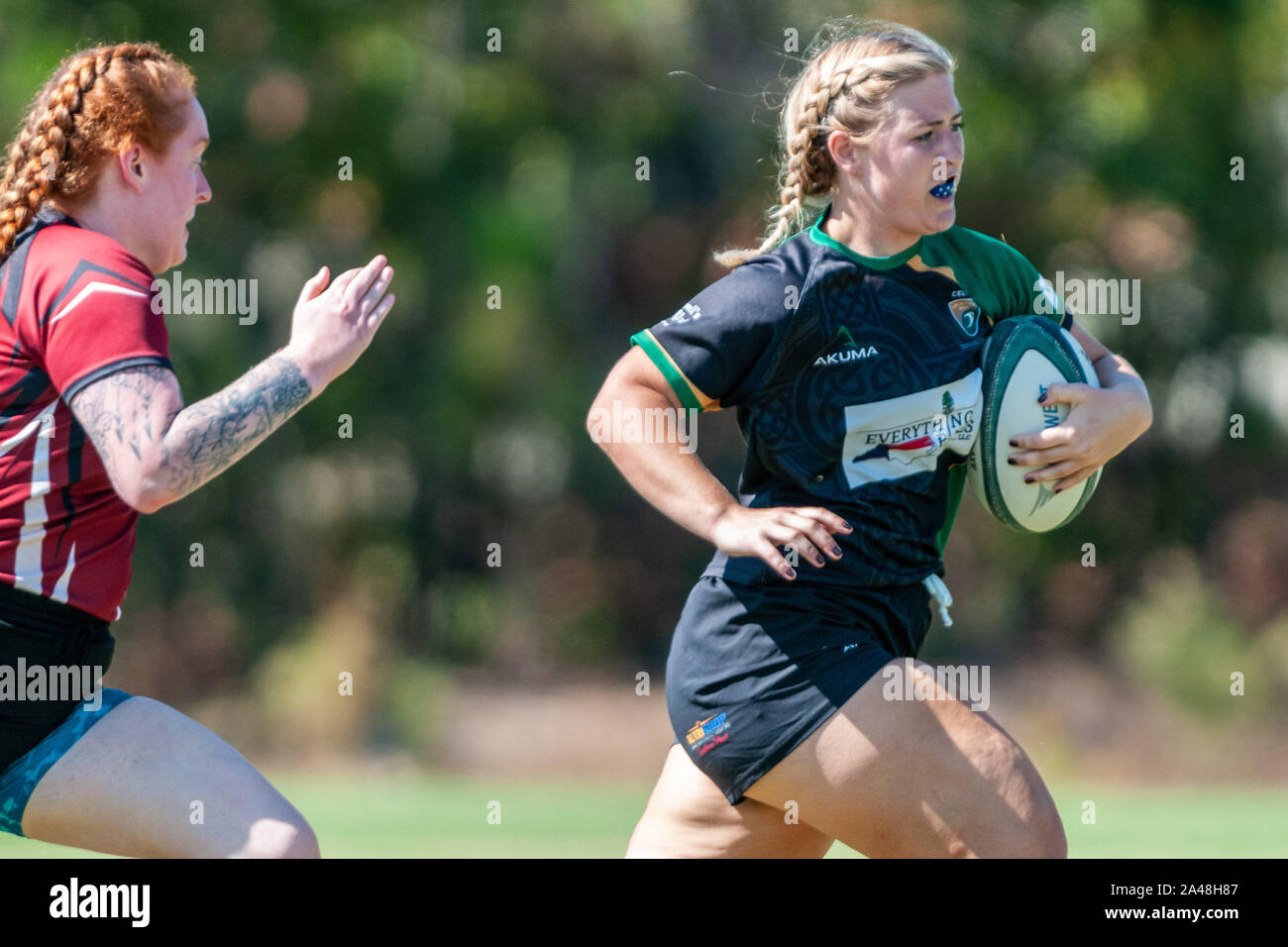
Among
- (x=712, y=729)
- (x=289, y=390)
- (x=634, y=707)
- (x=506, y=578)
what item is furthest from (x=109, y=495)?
(x=506, y=578)

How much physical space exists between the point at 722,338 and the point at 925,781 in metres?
0.95

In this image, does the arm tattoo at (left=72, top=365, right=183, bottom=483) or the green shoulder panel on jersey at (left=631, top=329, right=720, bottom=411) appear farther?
the green shoulder panel on jersey at (left=631, top=329, right=720, bottom=411)

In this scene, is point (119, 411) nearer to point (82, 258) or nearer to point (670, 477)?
point (82, 258)

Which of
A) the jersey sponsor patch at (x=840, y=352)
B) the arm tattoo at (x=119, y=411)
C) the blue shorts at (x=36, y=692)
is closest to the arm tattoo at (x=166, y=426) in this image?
the arm tattoo at (x=119, y=411)

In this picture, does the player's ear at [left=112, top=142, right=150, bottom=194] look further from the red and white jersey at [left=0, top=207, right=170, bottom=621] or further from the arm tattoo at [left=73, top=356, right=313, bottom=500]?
the arm tattoo at [left=73, top=356, right=313, bottom=500]

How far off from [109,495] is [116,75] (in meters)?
0.84

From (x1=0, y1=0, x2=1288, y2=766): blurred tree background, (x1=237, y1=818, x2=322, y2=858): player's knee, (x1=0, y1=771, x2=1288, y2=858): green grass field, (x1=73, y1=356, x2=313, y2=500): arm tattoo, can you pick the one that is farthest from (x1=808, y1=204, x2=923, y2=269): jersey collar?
(x1=0, y1=0, x2=1288, y2=766): blurred tree background

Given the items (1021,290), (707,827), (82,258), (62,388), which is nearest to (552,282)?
(1021,290)

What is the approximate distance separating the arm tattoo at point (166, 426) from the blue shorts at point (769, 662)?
1.04 meters

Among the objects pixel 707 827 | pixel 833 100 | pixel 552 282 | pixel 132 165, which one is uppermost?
pixel 552 282

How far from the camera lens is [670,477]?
2980 mm

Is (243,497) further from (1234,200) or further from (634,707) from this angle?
(1234,200)

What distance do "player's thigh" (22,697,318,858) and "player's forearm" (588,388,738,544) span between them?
2.97ft

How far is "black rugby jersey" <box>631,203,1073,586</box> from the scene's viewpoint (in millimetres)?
3070
